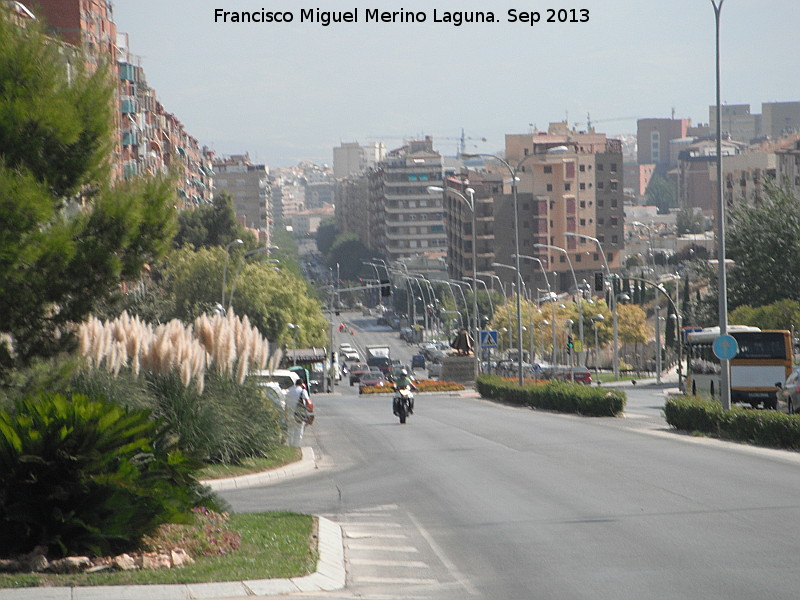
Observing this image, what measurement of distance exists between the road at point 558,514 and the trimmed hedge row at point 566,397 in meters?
8.65

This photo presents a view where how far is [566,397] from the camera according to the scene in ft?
129

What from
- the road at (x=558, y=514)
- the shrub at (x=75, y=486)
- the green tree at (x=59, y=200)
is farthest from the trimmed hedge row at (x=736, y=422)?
the shrub at (x=75, y=486)

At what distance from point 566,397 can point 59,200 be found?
27068 millimetres

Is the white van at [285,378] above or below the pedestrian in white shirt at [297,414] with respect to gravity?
above

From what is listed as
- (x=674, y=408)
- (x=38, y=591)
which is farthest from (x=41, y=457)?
(x=674, y=408)

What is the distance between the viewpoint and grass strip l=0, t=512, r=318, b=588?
9398 mm

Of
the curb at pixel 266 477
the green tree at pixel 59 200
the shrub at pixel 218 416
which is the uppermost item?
the green tree at pixel 59 200

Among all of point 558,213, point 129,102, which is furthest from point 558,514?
point 558,213

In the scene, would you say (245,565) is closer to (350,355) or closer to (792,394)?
(792,394)

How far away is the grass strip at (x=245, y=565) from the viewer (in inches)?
370

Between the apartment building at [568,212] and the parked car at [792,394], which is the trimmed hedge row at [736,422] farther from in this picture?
the apartment building at [568,212]

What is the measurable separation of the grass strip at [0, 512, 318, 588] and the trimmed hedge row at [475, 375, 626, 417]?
2409 cm

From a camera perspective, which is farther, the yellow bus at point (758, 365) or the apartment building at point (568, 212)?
the apartment building at point (568, 212)

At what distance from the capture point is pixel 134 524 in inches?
409
